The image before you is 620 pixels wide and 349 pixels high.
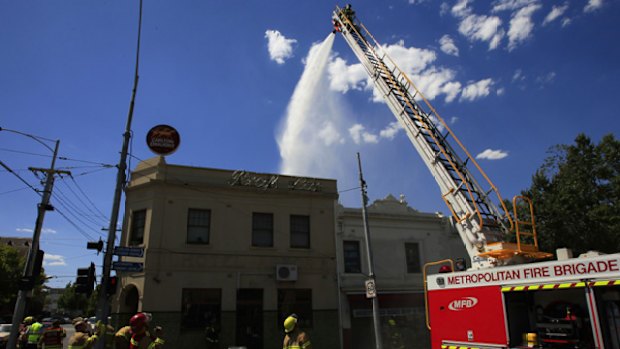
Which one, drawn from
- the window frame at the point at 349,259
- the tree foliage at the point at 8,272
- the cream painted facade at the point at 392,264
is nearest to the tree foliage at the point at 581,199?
the cream painted facade at the point at 392,264

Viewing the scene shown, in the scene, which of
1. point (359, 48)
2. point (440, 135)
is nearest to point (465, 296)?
point (440, 135)

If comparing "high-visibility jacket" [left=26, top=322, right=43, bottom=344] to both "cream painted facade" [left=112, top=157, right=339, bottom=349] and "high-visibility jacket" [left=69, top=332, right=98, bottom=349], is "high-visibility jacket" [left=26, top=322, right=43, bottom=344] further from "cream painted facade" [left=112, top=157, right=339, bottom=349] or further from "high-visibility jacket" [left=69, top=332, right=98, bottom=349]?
"high-visibility jacket" [left=69, top=332, right=98, bottom=349]

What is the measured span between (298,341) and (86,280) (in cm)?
790

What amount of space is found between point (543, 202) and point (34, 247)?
859 inches

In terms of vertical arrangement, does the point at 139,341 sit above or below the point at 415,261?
below

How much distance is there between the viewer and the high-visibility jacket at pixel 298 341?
22.0ft

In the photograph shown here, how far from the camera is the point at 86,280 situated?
11.7 m

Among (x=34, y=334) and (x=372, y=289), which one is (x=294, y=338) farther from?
(x=34, y=334)

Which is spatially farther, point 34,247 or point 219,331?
point 219,331

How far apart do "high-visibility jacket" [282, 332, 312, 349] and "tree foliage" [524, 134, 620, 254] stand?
51.6ft

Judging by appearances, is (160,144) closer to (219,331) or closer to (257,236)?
(257,236)

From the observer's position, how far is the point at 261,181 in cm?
1961

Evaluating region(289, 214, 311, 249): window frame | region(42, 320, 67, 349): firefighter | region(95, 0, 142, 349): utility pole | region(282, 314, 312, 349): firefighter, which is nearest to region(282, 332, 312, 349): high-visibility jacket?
region(282, 314, 312, 349): firefighter

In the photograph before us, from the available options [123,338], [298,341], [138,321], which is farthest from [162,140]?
[298,341]
